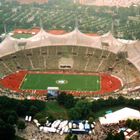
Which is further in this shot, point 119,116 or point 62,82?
point 62,82

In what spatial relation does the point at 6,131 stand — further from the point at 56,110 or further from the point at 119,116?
the point at 119,116

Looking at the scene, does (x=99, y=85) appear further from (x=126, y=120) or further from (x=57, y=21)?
(x=57, y=21)

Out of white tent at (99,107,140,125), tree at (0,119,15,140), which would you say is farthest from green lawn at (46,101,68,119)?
tree at (0,119,15,140)

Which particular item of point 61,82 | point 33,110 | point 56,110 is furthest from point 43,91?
point 33,110

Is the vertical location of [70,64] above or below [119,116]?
below

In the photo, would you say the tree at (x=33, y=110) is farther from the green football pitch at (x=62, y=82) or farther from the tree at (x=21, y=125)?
the green football pitch at (x=62, y=82)

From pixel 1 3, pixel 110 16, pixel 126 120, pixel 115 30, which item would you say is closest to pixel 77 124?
pixel 126 120
